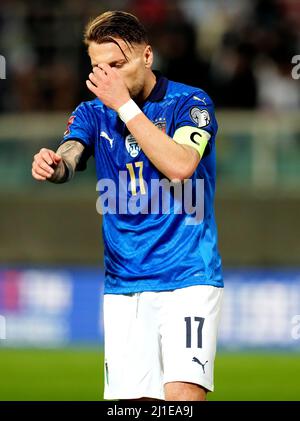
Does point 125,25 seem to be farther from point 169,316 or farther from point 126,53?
point 169,316

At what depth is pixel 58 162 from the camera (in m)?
5.46

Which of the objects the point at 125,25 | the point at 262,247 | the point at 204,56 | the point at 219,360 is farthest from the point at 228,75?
the point at 125,25

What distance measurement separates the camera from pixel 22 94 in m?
15.8

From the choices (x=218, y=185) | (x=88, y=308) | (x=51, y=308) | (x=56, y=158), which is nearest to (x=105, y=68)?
(x=56, y=158)

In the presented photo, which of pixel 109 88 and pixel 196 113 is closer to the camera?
pixel 109 88

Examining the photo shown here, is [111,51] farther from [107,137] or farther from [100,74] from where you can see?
[107,137]

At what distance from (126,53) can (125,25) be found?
6.3 inches

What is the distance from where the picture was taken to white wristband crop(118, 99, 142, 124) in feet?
17.7

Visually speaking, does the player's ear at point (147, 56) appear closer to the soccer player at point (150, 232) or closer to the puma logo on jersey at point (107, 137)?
the soccer player at point (150, 232)

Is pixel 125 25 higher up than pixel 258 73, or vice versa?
pixel 258 73

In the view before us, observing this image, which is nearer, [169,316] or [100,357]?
[169,316]

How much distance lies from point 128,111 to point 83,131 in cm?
49

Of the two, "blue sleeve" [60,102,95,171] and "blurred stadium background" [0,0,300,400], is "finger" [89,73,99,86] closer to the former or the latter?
"blue sleeve" [60,102,95,171]

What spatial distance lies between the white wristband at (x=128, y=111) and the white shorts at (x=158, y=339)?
0.90 metres
